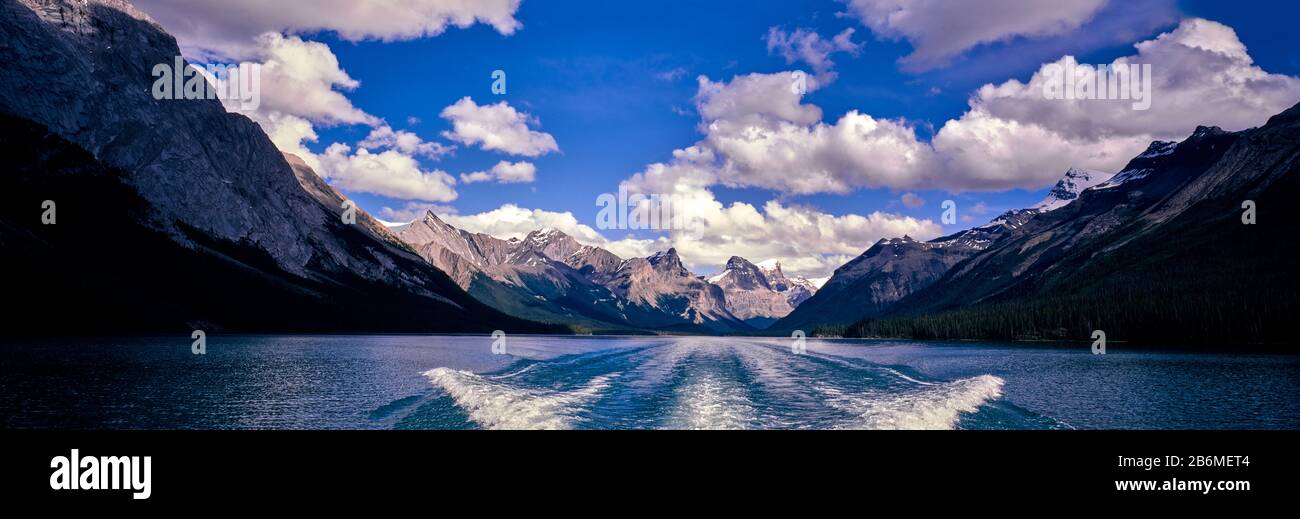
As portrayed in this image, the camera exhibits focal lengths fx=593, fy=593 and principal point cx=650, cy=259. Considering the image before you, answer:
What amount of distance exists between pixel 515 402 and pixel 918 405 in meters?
30.9

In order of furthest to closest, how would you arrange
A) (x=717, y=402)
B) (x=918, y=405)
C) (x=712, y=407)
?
(x=717, y=402) → (x=918, y=405) → (x=712, y=407)

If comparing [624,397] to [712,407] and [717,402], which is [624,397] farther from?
[712,407]

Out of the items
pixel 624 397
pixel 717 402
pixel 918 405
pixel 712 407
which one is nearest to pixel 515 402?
pixel 624 397

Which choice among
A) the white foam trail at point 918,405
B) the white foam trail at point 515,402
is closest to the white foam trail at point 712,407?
the white foam trail at point 918,405

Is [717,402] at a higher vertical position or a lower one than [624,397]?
higher

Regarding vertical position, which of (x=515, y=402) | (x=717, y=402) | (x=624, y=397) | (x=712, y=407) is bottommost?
(x=624, y=397)

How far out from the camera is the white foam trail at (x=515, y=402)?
3875 cm

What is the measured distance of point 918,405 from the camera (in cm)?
4562

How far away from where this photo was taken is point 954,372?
276 feet

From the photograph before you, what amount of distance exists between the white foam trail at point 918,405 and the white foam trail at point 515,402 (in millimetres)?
19841

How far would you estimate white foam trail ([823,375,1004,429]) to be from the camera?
38.9 meters
